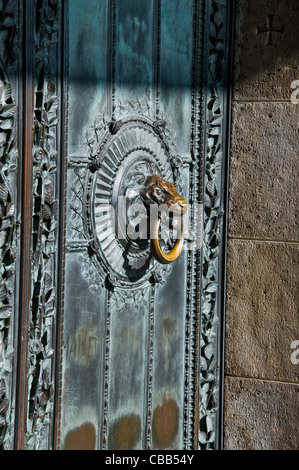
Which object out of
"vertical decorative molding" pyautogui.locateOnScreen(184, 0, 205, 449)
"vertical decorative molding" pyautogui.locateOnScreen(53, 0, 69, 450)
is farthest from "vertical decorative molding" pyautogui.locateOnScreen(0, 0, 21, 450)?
"vertical decorative molding" pyautogui.locateOnScreen(184, 0, 205, 449)

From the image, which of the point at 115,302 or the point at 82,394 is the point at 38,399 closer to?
the point at 82,394

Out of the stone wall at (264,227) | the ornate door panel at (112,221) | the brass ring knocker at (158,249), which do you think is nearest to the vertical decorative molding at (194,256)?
the ornate door panel at (112,221)

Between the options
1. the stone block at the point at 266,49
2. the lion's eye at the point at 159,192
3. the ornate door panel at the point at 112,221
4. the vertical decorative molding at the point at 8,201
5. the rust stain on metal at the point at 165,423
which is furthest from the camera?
Result: the stone block at the point at 266,49

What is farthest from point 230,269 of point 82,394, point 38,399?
point 38,399

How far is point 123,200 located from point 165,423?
1.03m

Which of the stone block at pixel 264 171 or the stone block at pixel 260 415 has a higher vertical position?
the stone block at pixel 264 171

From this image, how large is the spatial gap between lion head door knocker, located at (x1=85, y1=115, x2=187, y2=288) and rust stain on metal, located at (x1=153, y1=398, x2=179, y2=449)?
1.93ft

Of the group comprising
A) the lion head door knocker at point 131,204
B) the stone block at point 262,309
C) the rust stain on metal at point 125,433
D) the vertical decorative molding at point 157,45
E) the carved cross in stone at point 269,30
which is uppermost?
the carved cross in stone at point 269,30

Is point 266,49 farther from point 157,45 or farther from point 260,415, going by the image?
point 260,415

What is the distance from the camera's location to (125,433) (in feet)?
11.1

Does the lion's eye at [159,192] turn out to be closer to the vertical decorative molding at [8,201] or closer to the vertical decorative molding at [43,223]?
the vertical decorative molding at [43,223]

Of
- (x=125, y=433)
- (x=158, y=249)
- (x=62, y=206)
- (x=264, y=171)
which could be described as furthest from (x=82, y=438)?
(x=264, y=171)

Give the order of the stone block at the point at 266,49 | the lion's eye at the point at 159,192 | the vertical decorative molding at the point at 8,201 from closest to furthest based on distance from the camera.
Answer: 1. the vertical decorative molding at the point at 8,201
2. the lion's eye at the point at 159,192
3. the stone block at the point at 266,49

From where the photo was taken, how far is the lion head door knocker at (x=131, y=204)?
3.13 m
